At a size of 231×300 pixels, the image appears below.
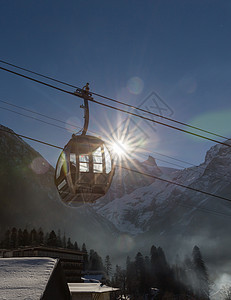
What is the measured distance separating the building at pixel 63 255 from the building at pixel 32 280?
46.9 meters

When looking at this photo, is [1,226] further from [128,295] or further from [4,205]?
[128,295]

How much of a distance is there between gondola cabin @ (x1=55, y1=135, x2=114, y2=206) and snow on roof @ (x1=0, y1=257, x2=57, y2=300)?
4852mm

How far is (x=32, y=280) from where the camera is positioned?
539cm

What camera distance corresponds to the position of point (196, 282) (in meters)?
128

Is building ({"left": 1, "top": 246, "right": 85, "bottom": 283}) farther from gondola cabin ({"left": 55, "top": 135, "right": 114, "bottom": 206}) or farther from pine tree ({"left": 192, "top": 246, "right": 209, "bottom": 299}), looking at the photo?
pine tree ({"left": 192, "top": 246, "right": 209, "bottom": 299})

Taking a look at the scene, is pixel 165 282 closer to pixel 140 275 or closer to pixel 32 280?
pixel 140 275

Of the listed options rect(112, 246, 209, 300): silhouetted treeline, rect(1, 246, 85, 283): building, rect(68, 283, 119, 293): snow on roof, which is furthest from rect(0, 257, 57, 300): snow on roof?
rect(112, 246, 209, 300): silhouetted treeline

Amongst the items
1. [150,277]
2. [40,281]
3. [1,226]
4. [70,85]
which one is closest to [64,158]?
[70,85]

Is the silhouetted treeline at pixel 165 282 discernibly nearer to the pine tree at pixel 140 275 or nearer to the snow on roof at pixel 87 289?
the pine tree at pixel 140 275

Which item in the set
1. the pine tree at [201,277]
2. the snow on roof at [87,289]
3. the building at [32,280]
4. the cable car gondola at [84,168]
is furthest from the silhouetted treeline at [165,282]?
the building at [32,280]

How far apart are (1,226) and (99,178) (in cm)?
19240

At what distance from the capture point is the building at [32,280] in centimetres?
501

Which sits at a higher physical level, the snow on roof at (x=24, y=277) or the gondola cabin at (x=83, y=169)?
the gondola cabin at (x=83, y=169)

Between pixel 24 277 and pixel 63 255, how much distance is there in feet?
182
